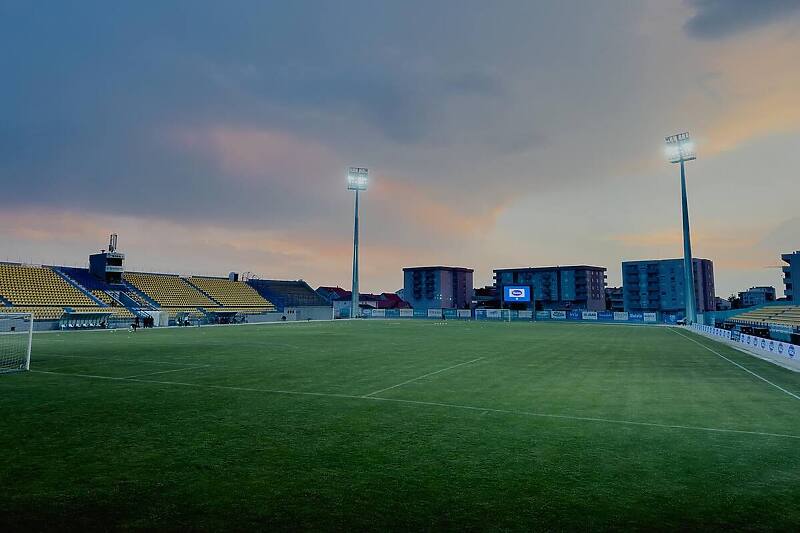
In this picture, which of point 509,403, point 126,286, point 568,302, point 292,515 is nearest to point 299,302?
point 126,286

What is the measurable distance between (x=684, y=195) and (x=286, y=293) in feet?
203

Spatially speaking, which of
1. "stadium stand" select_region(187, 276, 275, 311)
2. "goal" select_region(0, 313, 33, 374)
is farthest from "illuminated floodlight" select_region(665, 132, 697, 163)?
"stadium stand" select_region(187, 276, 275, 311)

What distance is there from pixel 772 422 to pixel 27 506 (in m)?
12.3

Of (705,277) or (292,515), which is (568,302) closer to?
(705,277)

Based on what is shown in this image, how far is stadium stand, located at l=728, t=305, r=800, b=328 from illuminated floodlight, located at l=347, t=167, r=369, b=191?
53417mm

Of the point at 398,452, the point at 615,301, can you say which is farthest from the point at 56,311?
the point at 615,301

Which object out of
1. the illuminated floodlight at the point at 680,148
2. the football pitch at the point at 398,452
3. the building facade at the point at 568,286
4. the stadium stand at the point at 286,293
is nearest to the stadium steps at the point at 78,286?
the stadium stand at the point at 286,293

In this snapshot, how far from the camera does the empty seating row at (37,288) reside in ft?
158

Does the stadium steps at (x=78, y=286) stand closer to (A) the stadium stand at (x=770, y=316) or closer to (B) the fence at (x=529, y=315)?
(B) the fence at (x=529, y=315)

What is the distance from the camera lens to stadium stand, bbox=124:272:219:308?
61.7 metres

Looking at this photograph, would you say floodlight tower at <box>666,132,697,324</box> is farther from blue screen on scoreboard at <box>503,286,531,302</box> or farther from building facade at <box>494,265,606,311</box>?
building facade at <box>494,265,606,311</box>

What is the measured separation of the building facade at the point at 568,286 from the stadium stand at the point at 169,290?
86.0m

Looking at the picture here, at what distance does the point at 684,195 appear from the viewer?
48.5 meters

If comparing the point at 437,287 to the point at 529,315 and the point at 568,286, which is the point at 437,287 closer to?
the point at 568,286
